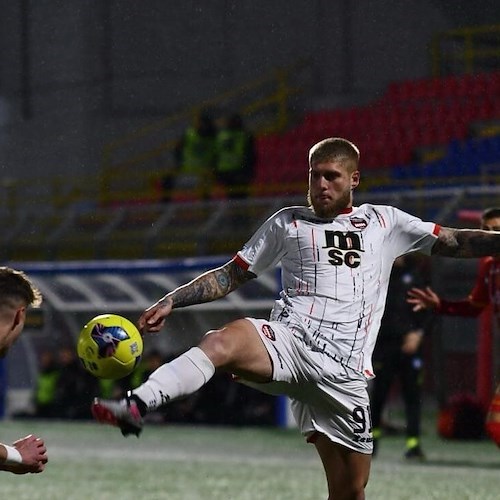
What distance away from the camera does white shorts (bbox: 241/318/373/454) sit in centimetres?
611

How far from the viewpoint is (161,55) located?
82.3 ft

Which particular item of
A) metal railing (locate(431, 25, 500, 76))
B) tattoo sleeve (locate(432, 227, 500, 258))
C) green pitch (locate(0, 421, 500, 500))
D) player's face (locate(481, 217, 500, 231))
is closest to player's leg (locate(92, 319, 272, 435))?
tattoo sleeve (locate(432, 227, 500, 258))

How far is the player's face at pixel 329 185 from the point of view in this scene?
635 cm

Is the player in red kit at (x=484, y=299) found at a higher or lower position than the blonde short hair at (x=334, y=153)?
lower

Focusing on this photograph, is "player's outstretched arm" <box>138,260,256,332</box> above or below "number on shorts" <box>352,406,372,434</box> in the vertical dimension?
above

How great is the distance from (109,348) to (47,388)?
37.8 ft

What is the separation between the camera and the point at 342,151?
640 centimetres

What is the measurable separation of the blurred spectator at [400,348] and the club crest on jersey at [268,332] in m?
5.81

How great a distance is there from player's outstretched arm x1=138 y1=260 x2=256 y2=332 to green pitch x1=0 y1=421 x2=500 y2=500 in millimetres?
2843

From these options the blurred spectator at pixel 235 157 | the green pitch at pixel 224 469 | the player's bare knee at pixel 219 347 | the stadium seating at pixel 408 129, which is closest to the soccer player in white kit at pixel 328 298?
the player's bare knee at pixel 219 347

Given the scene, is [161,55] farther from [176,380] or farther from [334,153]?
[176,380]

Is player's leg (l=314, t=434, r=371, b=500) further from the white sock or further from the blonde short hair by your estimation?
the blonde short hair

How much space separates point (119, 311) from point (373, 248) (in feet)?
35.7

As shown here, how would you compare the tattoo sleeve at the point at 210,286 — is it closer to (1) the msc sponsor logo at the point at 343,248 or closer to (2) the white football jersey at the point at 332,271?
(2) the white football jersey at the point at 332,271
